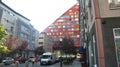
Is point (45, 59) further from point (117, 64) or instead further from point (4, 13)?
point (117, 64)

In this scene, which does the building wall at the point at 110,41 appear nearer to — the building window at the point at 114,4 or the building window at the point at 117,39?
the building window at the point at 117,39

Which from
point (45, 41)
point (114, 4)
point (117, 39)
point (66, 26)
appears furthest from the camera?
point (66, 26)

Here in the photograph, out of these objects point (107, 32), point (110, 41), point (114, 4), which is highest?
point (114, 4)

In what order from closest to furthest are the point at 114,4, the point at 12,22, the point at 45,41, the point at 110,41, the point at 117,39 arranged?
the point at 110,41, the point at 117,39, the point at 114,4, the point at 12,22, the point at 45,41

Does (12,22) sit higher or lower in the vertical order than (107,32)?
higher

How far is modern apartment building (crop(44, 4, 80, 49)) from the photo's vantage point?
11316 cm

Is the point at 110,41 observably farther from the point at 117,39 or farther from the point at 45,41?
the point at 45,41

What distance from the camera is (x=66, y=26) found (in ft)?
379

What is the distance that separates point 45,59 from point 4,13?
24148 millimetres

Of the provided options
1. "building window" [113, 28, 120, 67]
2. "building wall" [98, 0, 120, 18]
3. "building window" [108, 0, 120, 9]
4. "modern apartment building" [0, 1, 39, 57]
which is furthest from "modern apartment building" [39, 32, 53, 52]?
"building window" [113, 28, 120, 67]

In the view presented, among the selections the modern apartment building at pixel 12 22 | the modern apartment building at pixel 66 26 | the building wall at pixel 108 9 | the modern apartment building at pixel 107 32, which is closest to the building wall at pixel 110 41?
the modern apartment building at pixel 107 32

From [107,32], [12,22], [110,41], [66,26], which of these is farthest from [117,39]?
[66,26]

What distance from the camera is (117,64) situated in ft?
41.4

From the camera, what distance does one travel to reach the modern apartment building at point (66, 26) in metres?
113
